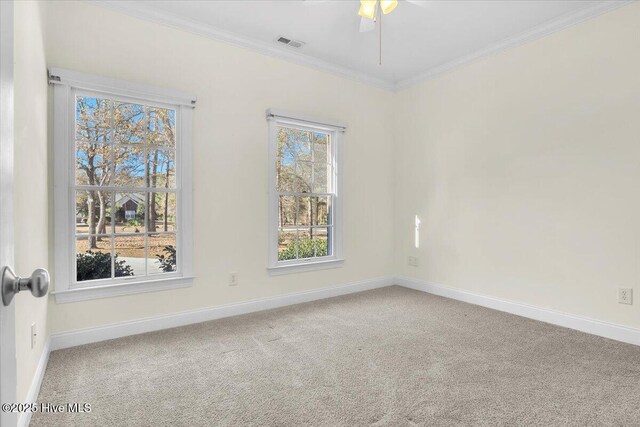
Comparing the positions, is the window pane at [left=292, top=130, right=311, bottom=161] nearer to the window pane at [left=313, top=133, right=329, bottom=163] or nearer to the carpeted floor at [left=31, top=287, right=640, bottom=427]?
the window pane at [left=313, top=133, right=329, bottom=163]

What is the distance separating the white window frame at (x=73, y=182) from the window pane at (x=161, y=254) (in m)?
0.07

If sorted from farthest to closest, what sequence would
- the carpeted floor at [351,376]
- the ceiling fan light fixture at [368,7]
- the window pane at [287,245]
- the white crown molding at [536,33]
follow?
the window pane at [287,245] → the white crown molding at [536,33] → the ceiling fan light fixture at [368,7] → the carpeted floor at [351,376]

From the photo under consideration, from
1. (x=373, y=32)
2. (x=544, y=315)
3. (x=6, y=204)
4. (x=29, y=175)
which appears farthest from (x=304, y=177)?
(x=6, y=204)

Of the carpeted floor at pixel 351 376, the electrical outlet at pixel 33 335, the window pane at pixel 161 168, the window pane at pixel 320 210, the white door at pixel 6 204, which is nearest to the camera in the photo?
the white door at pixel 6 204

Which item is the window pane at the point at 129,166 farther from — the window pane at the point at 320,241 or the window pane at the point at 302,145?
the window pane at the point at 320,241

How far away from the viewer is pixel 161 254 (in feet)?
10.5

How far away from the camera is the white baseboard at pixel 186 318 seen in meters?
2.72

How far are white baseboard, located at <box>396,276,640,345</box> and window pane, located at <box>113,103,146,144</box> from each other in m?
3.60

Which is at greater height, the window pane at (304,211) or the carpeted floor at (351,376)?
the window pane at (304,211)

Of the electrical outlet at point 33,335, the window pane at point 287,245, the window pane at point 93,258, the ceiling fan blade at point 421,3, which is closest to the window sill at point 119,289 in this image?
the window pane at point 93,258

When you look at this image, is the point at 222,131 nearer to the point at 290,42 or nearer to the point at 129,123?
the point at 129,123

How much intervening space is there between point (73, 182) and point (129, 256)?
74 centimetres

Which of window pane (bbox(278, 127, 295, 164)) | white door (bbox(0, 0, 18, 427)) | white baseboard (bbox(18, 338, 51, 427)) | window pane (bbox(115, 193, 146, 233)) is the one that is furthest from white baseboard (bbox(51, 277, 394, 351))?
white door (bbox(0, 0, 18, 427))

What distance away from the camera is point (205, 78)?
3330 millimetres
